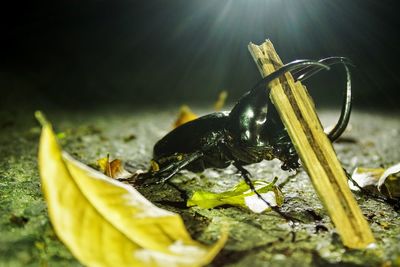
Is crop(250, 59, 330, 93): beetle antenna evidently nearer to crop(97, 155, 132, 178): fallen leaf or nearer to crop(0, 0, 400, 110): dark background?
crop(97, 155, 132, 178): fallen leaf

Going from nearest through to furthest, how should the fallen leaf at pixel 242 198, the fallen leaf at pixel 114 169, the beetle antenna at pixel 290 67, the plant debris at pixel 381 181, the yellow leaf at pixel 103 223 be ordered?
the yellow leaf at pixel 103 223 < the beetle antenna at pixel 290 67 < the fallen leaf at pixel 242 198 < the plant debris at pixel 381 181 < the fallen leaf at pixel 114 169

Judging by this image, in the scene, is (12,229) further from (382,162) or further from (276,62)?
(382,162)

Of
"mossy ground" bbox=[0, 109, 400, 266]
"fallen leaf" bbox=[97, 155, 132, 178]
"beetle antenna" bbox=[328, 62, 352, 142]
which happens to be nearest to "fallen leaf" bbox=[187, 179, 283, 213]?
"mossy ground" bbox=[0, 109, 400, 266]

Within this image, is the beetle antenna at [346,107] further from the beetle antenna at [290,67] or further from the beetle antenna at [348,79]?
the beetle antenna at [290,67]

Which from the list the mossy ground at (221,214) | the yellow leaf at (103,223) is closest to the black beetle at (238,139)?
the mossy ground at (221,214)

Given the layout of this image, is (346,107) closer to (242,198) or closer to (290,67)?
(290,67)

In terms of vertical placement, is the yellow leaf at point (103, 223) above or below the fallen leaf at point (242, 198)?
above

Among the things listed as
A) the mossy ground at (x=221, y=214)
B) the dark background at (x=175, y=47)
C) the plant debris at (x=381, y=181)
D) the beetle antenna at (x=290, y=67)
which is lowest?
the plant debris at (x=381, y=181)
